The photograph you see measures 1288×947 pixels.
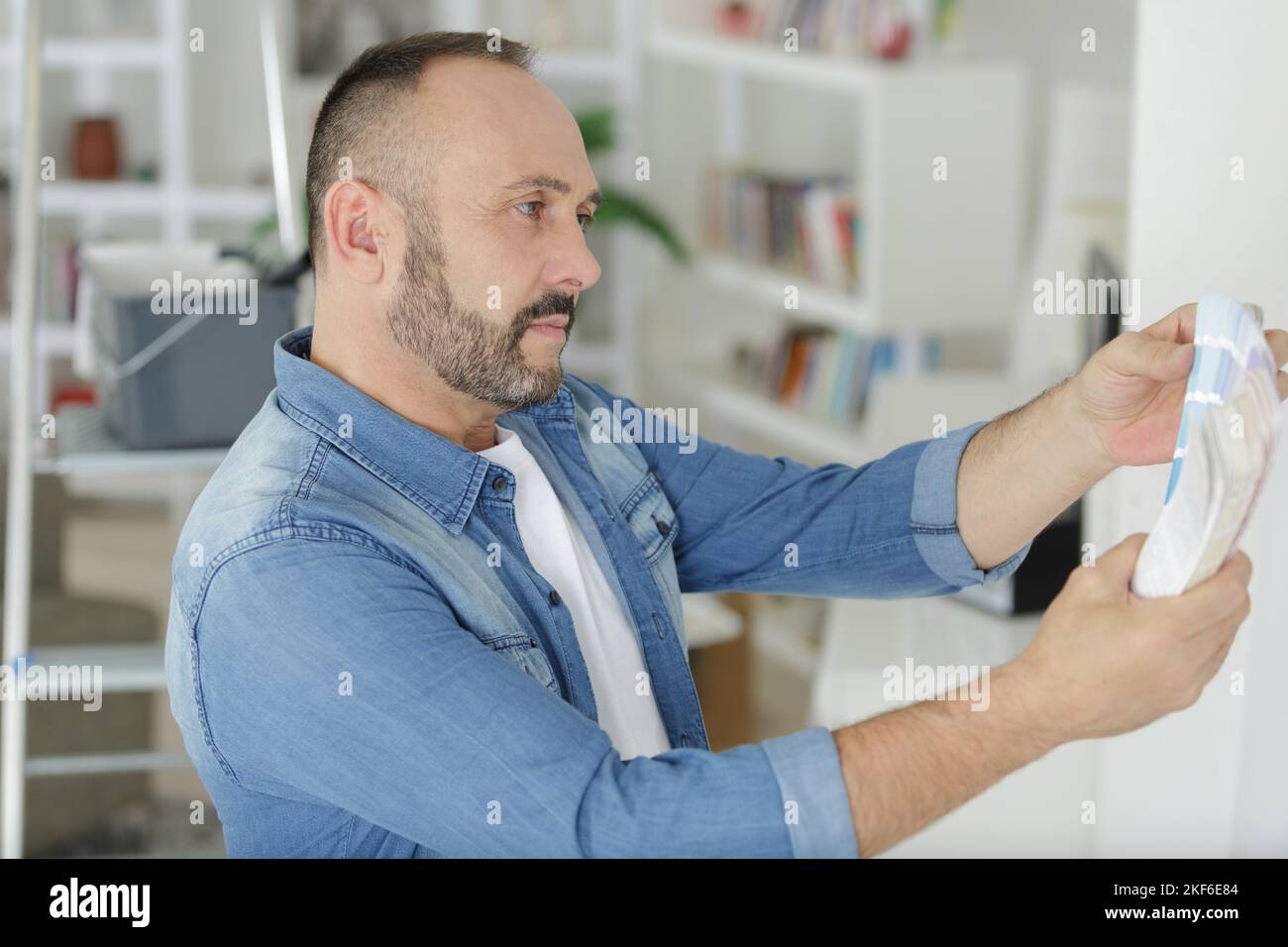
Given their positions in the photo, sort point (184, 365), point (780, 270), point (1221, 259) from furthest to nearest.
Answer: point (780, 270), point (184, 365), point (1221, 259)

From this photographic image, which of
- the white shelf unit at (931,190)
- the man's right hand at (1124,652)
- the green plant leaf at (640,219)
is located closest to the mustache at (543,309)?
the man's right hand at (1124,652)

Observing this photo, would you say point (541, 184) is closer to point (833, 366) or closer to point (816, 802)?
point (816, 802)

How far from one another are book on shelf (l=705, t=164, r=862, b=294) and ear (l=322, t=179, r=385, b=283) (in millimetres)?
2278

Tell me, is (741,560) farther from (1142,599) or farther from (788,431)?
(788,431)

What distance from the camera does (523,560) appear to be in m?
1.11

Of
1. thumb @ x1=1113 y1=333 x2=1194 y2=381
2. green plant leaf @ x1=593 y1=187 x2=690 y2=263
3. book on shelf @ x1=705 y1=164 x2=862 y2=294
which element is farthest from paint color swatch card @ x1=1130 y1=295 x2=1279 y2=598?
green plant leaf @ x1=593 y1=187 x2=690 y2=263

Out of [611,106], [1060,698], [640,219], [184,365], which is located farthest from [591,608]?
[611,106]

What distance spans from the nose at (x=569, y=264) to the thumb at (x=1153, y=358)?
0.38 meters

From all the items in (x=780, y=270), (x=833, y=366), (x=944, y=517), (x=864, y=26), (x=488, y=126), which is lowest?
(x=833, y=366)

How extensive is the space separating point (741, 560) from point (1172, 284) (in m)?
0.49

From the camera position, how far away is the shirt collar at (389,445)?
1.06 m

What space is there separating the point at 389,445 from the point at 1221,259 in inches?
Answer: 31.1

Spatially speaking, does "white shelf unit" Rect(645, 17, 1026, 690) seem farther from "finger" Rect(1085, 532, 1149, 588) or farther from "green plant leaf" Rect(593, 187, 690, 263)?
"finger" Rect(1085, 532, 1149, 588)

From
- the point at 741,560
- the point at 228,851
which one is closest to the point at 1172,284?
the point at 741,560
